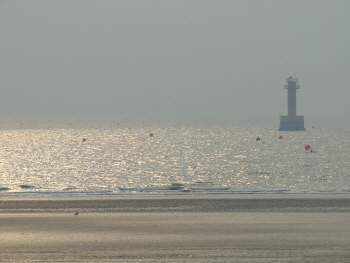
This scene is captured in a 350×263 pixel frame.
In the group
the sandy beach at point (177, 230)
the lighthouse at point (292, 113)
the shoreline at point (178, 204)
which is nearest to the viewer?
the sandy beach at point (177, 230)

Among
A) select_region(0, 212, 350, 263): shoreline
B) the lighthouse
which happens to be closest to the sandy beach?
select_region(0, 212, 350, 263): shoreline

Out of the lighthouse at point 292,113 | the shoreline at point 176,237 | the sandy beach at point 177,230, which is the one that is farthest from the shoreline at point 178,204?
the lighthouse at point 292,113

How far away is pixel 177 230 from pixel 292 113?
125922mm

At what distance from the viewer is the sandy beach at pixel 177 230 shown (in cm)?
1617

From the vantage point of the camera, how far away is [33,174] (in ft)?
176

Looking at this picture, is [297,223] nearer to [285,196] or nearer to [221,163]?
[285,196]

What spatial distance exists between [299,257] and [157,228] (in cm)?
684

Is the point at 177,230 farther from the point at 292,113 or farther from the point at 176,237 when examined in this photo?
the point at 292,113

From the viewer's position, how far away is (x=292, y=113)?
141 m

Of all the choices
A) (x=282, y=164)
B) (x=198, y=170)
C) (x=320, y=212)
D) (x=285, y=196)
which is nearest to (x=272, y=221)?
(x=320, y=212)

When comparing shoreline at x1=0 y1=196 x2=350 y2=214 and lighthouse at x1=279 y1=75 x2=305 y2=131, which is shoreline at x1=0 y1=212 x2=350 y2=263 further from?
lighthouse at x1=279 y1=75 x2=305 y2=131

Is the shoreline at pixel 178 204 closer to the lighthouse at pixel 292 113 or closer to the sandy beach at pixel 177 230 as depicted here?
the sandy beach at pixel 177 230

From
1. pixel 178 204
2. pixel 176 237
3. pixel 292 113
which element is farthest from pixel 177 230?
pixel 292 113

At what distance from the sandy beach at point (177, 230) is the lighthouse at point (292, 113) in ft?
364
